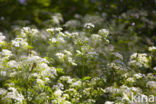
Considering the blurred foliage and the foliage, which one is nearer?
the foliage

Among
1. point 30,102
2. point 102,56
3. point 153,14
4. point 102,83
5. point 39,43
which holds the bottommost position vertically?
point 30,102

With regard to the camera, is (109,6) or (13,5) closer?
(109,6)

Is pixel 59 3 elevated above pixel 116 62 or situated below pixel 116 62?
above

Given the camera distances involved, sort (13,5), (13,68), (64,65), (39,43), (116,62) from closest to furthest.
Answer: (13,68) < (116,62) < (64,65) < (39,43) < (13,5)

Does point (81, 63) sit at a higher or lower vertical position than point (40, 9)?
lower

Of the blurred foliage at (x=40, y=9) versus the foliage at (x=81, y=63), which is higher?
the blurred foliage at (x=40, y=9)

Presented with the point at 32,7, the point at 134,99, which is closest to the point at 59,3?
the point at 32,7

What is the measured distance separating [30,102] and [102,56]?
3.94ft

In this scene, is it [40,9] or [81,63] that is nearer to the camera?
[81,63]

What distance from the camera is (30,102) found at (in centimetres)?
185

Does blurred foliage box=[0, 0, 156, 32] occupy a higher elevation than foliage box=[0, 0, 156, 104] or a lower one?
higher

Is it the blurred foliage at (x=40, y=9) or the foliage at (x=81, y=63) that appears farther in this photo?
the blurred foliage at (x=40, y=9)

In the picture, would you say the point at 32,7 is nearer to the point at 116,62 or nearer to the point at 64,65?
the point at 64,65

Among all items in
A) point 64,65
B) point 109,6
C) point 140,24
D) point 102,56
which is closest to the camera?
point 64,65
